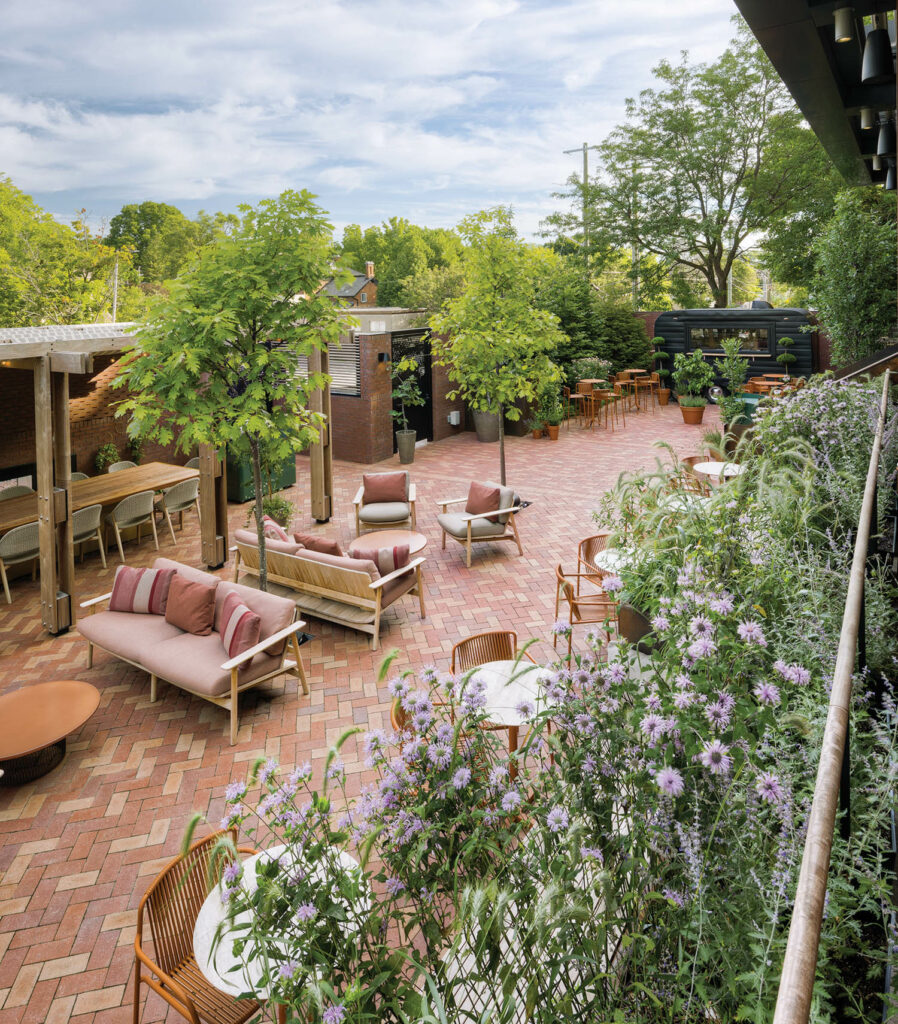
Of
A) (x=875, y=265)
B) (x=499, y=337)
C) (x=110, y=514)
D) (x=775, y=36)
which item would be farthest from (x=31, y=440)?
(x=875, y=265)

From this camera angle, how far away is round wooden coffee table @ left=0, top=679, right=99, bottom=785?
16.0 ft

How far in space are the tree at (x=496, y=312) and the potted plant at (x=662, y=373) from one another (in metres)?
11.9

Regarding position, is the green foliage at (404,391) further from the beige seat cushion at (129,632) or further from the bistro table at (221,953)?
the bistro table at (221,953)

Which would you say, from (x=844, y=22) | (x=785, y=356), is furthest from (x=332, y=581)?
(x=785, y=356)

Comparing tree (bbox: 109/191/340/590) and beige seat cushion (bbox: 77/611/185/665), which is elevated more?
tree (bbox: 109/191/340/590)

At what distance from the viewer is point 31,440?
34.6ft

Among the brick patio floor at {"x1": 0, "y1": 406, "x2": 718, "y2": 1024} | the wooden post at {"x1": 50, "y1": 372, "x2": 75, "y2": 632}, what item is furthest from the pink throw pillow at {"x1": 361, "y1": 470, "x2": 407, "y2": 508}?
the wooden post at {"x1": 50, "y1": 372, "x2": 75, "y2": 632}

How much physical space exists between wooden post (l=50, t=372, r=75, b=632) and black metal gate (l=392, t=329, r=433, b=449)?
864cm

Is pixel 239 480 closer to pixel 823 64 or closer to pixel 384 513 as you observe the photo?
pixel 384 513

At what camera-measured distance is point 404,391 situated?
603 inches

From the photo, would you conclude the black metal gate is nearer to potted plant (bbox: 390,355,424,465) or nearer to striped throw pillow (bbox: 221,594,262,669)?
potted plant (bbox: 390,355,424,465)

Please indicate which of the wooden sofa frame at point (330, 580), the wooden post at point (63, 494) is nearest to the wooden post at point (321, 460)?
the wooden sofa frame at point (330, 580)

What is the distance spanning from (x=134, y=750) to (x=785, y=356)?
20203mm

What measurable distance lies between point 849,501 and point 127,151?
104538mm
